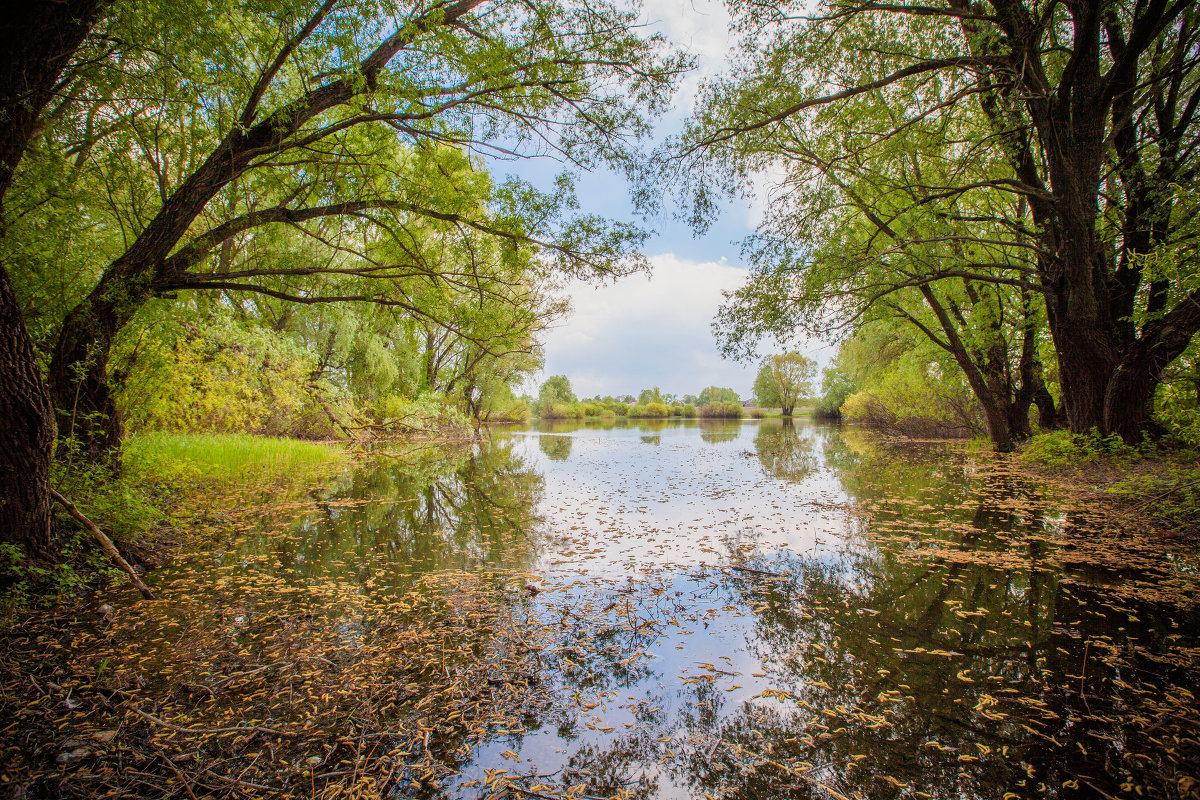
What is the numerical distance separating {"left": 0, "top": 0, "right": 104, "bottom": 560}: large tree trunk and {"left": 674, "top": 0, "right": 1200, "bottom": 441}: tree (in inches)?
326

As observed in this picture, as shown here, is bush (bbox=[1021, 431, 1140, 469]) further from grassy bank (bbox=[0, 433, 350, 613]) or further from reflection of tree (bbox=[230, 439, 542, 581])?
grassy bank (bbox=[0, 433, 350, 613])

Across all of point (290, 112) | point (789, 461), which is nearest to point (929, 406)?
point (789, 461)

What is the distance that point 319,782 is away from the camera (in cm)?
204

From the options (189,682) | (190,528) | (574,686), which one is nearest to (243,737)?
(189,682)

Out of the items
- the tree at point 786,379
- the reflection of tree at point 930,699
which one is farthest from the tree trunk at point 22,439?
the tree at point 786,379

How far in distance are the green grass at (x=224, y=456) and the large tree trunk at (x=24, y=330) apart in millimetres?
2127

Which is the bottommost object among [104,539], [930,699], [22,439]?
[930,699]

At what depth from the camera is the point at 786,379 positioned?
183 ft

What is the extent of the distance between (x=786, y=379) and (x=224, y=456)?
55.4m

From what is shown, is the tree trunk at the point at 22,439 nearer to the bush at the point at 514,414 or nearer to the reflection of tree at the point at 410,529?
the reflection of tree at the point at 410,529

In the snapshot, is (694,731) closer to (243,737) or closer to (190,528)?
(243,737)

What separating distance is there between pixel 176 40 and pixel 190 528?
5.81m

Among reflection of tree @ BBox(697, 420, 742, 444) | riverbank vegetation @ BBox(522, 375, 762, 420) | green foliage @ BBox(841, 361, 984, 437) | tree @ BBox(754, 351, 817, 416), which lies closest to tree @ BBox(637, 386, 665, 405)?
riverbank vegetation @ BBox(522, 375, 762, 420)

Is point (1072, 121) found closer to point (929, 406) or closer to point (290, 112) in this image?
point (290, 112)
